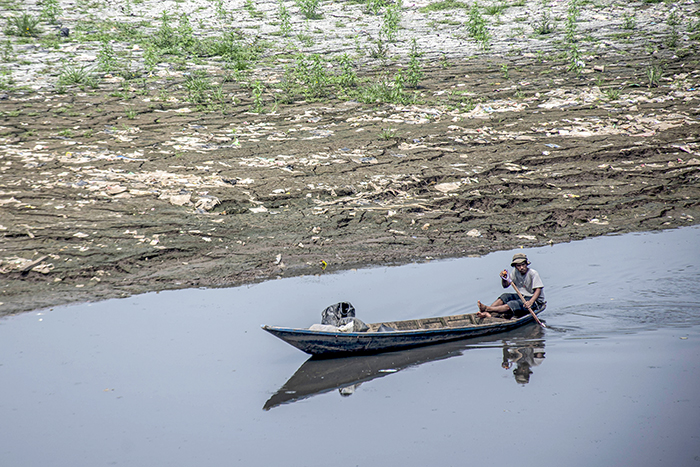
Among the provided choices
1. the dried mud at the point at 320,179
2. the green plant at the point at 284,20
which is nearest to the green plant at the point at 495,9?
the dried mud at the point at 320,179

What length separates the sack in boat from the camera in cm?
660

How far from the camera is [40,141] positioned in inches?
440

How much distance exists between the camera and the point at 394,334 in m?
6.40

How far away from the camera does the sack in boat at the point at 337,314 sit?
21.6ft

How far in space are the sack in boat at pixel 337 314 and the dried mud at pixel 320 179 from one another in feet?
6.03

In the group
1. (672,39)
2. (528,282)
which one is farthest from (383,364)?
(672,39)

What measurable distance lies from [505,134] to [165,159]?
266 inches

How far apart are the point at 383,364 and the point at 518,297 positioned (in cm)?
215

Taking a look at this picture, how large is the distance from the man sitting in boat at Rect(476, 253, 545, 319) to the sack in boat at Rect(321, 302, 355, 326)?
1.72 metres

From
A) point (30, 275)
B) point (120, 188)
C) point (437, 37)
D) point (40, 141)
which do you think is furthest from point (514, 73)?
point (30, 275)

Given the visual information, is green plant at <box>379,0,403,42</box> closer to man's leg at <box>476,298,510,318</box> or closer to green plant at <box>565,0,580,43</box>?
green plant at <box>565,0,580,43</box>

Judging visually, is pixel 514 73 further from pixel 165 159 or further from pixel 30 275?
pixel 30 275

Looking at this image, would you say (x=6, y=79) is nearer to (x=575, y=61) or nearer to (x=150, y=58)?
(x=150, y=58)

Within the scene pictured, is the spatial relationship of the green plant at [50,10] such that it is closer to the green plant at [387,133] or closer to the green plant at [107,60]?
the green plant at [107,60]
